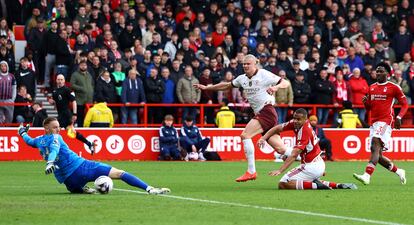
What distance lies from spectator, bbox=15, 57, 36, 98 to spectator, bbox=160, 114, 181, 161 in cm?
374

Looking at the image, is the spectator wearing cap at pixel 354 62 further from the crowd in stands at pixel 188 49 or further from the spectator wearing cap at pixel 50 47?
the spectator wearing cap at pixel 50 47

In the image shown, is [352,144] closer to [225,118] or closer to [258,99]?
[225,118]

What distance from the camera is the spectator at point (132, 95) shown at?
28406mm

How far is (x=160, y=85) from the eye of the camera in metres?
29.1

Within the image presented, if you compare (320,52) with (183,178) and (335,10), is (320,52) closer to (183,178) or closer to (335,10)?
(335,10)

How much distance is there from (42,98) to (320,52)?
850 cm

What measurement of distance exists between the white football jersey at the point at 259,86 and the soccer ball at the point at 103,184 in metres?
3.97

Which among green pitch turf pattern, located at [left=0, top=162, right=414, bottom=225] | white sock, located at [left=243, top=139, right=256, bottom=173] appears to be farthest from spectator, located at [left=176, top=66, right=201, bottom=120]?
white sock, located at [left=243, top=139, right=256, bottom=173]

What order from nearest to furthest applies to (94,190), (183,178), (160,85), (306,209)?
(306,209) < (94,190) < (183,178) < (160,85)

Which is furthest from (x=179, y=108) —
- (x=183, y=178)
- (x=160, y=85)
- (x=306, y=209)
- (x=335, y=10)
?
(x=306, y=209)

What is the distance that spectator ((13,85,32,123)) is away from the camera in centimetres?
2820

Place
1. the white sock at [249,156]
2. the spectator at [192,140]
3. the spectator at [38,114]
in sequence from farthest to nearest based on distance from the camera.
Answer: the spectator at [192,140]
the spectator at [38,114]
the white sock at [249,156]

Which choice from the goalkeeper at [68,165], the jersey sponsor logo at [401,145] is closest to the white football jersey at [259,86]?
the goalkeeper at [68,165]

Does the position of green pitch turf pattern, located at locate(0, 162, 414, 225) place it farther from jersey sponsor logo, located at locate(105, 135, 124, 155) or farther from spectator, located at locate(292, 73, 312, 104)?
spectator, located at locate(292, 73, 312, 104)
